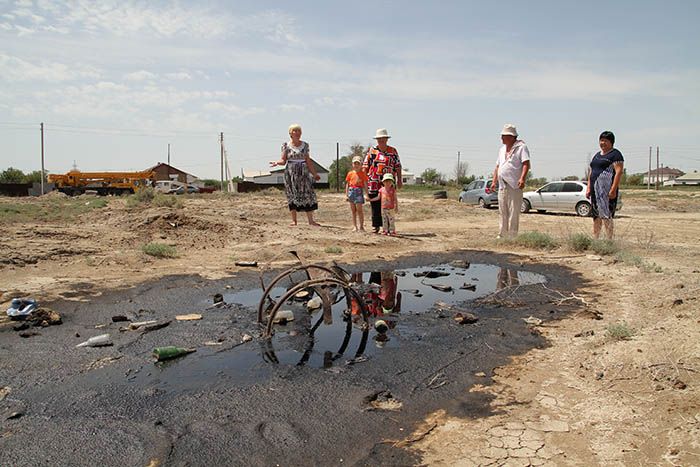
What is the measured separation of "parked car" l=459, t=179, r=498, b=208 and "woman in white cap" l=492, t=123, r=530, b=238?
14.7 metres

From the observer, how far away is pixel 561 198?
2022 cm

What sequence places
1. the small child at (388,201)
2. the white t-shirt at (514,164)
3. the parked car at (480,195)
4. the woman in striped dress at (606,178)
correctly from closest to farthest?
the woman in striped dress at (606,178), the white t-shirt at (514,164), the small child at (388,201), the parked car at (480,195)

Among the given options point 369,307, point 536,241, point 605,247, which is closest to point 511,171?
point 536,241

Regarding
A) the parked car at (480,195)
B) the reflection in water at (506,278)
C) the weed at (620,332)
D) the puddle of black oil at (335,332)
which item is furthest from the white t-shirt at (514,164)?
the parked car at (480,195)

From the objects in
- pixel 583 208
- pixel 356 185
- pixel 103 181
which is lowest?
pixel 583 208

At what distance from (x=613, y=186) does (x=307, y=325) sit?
18.5 ft

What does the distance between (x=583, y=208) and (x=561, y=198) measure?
37.3 inches

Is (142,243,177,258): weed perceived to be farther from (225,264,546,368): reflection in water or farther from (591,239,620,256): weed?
(591,239,620,256): weed

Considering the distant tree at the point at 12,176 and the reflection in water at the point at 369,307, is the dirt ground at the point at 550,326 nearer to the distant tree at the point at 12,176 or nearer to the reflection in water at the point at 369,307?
the reflection in water at the point at 369,307

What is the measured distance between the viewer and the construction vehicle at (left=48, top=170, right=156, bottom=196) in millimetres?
41094

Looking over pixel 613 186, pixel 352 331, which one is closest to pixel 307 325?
pixel 352 331

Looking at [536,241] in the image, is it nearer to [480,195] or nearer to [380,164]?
[380,164]

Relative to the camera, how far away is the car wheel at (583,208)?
63.9ft

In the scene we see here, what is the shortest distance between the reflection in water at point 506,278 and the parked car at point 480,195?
1720cm
